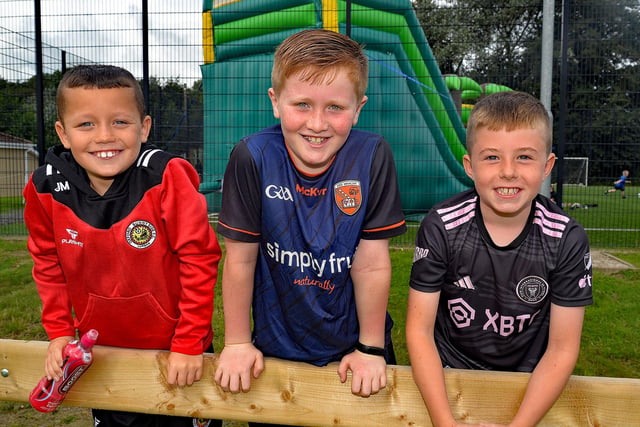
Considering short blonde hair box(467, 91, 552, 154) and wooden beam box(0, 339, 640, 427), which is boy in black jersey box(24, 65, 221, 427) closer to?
wooden beam box(0, 339, 640, 427)

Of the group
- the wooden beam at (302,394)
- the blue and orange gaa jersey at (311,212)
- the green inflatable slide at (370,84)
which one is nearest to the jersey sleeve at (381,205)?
the blue and orange gaa jersey at (311,212)

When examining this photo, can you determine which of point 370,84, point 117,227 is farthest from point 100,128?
point 370,84

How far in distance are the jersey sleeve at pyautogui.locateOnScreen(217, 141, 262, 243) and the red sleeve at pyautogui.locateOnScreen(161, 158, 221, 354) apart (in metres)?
0.14

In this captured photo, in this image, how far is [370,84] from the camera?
335 inches

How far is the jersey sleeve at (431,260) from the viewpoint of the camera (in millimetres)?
1632

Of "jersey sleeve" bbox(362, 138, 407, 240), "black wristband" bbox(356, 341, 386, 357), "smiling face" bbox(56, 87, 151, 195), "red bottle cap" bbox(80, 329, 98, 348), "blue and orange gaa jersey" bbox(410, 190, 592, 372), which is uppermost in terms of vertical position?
"smiling face" bbox(56, 87, 151, 195)

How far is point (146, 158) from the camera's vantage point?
1.77m

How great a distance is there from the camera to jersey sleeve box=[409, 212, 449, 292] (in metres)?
1.63

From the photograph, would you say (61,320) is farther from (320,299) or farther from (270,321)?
(320,299)

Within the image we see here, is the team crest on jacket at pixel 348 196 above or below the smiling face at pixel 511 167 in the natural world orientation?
below

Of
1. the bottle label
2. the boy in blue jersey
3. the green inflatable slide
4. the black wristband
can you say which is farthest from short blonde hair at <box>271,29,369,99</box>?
the green inflatable slide

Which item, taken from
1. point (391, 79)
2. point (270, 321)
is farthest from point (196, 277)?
point (391, 79)

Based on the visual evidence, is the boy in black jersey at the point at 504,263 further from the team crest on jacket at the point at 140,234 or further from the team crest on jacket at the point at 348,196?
the team crest on jacket at the point at 140,234

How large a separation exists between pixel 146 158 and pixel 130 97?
218 millimetres
